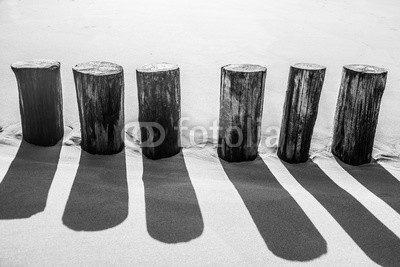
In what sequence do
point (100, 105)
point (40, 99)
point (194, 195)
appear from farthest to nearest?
point (40, 99) < point (100, 105) < point (194, 195)

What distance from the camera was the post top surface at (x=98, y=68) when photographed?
7.55 ft

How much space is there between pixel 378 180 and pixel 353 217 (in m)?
0.57

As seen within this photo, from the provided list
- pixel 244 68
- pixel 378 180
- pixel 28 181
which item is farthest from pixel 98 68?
pixel 378 180

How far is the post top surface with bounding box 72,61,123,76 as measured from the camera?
2.30 m

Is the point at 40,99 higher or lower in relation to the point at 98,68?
lower

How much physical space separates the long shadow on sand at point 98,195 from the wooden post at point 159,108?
0.79ft

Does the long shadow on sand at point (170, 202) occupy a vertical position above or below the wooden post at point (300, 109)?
below

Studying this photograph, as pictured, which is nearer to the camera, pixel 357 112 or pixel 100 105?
pixel 100 105

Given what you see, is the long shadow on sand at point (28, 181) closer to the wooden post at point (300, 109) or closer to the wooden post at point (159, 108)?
the wooden post at point (159, 108)

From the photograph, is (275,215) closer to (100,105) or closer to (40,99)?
(100,105)

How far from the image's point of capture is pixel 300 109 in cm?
240

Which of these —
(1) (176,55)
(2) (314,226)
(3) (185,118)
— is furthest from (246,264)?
(1) (176,55)

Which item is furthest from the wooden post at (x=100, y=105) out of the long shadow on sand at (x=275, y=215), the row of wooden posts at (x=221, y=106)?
the long shadow on sand at (x=275, y=215)

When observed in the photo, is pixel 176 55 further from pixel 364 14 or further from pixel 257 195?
pixel 364 14
